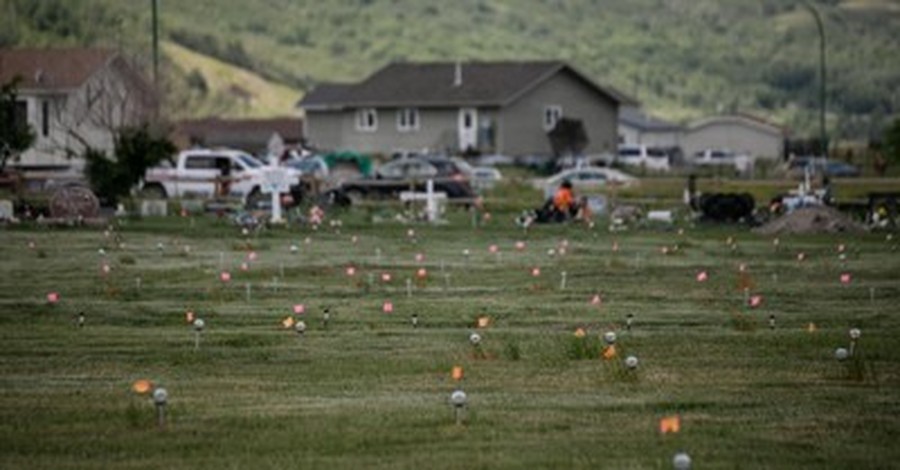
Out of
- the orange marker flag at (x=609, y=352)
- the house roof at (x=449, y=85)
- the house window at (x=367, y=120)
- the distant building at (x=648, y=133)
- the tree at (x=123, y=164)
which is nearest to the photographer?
the orange marker flag at (x=609, y=352)

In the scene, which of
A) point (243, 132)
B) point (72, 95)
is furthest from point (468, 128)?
point (72, 95)

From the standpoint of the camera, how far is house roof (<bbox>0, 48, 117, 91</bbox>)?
8350cm

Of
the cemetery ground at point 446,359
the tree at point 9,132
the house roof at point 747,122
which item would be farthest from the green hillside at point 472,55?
the cemetery ground at point 446,359

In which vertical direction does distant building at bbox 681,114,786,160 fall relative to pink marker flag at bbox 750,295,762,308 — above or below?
above

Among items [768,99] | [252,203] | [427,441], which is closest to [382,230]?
[252,203]

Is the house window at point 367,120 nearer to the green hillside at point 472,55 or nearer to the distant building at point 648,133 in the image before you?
the distant building at point 648,133

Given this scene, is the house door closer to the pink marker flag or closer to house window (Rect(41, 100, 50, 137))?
house window (Rect(41, 100, 50, 137))

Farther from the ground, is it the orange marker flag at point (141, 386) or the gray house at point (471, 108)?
the gray house at point (471, 108)

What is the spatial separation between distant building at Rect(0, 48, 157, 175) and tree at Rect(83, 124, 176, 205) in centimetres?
2163

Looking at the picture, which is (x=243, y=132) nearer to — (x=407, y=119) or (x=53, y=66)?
(x=407, y=119)

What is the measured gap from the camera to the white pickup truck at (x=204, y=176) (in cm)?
5994

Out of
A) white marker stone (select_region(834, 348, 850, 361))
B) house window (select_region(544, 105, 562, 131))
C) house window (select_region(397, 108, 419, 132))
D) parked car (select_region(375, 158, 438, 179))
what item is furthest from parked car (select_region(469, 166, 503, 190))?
white marker stone (select_region(834, 348, 850, 361))

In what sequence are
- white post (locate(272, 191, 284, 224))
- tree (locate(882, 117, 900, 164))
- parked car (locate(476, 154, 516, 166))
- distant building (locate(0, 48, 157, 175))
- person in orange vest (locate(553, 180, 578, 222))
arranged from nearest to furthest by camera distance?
white post (locate(272, 191, 284, 224)) < person in orange vest (locate(553, 180, 578, 222)) < tree (locate(882, 117, 900, 164)) < distant building (locate(0, 48, 157, 175)) < parked car (locate(476, 154, 516, 166))

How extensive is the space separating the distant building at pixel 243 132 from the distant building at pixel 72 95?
64.7 feet
